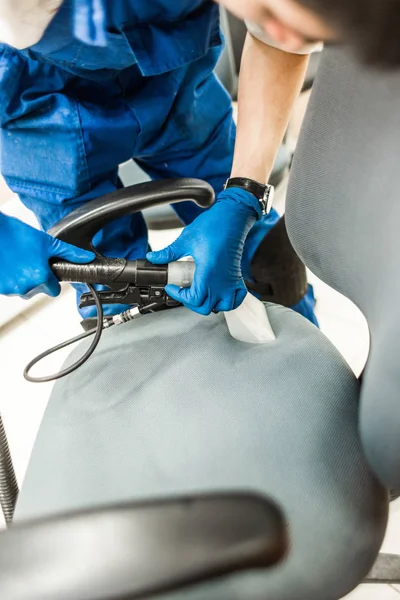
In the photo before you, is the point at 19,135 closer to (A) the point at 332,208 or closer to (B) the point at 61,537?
(A) the point at 332,208

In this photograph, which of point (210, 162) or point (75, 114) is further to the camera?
point (210, 162)

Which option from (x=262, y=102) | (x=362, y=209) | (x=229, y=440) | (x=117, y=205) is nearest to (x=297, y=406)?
(x=229, y=440)

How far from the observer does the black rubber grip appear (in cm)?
68

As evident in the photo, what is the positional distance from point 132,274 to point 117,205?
0.38ft

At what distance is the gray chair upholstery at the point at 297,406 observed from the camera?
1.49 feet

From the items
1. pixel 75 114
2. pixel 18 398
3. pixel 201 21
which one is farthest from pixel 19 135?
pixel 18 398

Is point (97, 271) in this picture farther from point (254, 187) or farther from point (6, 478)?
point (6, 478)

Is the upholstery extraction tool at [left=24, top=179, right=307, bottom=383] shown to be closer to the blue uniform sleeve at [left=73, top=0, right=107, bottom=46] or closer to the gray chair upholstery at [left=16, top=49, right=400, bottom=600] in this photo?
the gray chair upholstery at [left=16, top=49, right=400, bottom=600]

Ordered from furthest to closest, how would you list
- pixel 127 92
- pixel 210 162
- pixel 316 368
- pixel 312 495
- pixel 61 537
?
pixel 210 162, pixel 127 92, pixel 316 368, pixel 312 495, pixel 61 537

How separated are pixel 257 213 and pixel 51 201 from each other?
38 centimetres

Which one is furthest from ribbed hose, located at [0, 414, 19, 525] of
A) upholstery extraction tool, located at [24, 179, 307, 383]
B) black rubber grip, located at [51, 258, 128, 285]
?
black rubber grip, located at [51, 258, 128, 285]

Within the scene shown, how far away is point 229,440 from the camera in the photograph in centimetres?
55

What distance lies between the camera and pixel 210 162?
3.44 feet

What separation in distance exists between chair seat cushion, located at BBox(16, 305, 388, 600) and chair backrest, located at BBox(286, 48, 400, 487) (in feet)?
0.25
